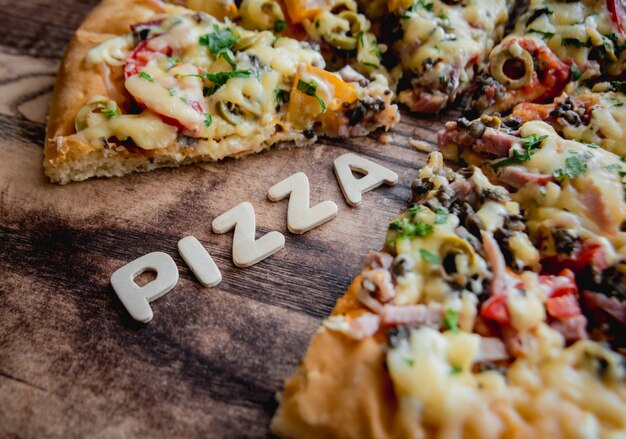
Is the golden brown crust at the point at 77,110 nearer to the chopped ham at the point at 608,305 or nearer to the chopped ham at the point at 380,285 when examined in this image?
the chopped ham at the point at 380,285

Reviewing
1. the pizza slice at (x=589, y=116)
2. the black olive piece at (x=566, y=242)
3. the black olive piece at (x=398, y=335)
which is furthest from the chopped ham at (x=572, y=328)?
the pizza slice at (x=589, y=116)

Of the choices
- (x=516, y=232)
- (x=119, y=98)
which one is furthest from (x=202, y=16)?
(x=516, y=232)

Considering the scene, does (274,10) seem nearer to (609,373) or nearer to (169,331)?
(169,331)

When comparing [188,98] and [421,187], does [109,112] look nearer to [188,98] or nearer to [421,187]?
[188,98]

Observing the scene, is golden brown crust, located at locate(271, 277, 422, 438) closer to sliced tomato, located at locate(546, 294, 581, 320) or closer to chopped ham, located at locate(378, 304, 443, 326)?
chopped ham, located at locate(378, 304, 443, 326)

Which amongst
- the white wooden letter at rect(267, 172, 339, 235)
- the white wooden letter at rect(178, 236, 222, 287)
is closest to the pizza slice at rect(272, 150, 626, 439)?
the white wooden letter at rect(267, 172, 339, 235)

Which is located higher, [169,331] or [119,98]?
[119,98]
